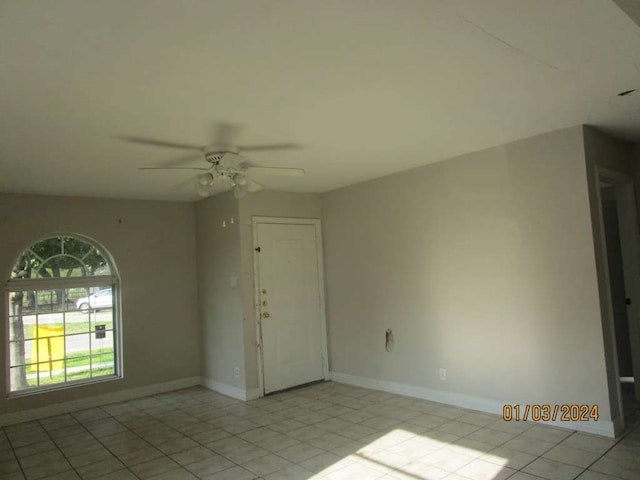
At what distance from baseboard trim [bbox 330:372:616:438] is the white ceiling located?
7.46 ft

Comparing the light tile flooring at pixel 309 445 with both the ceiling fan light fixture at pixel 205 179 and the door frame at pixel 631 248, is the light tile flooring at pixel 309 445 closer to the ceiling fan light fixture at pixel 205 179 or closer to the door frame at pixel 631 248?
the door frame at pixel 631 248

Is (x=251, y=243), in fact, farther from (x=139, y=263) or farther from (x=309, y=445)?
(x=309, y=445)

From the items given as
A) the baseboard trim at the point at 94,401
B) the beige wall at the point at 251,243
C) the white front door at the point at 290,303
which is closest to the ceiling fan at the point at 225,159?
the beige wall at the point at 251,243

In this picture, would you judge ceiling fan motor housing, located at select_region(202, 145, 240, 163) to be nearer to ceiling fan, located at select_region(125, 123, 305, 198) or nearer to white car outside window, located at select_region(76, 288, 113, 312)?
ceiling fan, located at select_region(125, 123, 305, 198)

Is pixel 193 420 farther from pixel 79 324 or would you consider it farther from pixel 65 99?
pixel 65 99

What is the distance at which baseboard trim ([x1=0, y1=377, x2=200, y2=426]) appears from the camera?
4586 millimetres

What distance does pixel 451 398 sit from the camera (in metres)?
4.24

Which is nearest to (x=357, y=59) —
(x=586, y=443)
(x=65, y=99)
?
(x=65, y=99)

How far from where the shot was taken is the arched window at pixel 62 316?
15.7ft

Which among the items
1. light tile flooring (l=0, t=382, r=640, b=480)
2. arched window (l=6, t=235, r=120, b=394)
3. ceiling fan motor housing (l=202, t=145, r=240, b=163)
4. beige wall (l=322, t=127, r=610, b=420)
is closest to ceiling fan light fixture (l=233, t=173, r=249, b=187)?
ceiling fan motor housing (l=202, t=145, r=240, b=163)

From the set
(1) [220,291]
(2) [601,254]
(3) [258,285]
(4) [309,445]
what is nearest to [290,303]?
(3) [258,285]

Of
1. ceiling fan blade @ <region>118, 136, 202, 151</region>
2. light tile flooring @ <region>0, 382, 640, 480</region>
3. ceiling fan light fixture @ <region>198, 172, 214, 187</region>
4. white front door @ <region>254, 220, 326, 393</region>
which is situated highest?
ceiling fan blade @ <region>118, 136, 202, 151</region>

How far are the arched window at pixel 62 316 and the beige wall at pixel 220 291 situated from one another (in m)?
1.05
